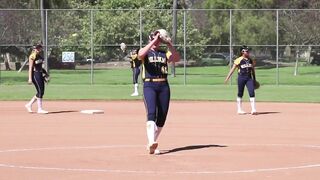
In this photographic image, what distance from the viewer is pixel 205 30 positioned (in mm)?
42219

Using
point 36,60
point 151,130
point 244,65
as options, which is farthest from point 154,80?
point 244,65

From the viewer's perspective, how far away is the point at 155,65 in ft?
35.3

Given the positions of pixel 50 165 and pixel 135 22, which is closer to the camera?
pixel 50 165

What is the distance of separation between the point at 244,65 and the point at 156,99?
26.1 ft

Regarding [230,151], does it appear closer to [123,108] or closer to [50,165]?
[50,165]

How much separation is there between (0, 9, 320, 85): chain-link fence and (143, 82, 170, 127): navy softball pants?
26.4 metres

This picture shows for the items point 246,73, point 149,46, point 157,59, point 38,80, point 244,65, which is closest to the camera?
point 149,46

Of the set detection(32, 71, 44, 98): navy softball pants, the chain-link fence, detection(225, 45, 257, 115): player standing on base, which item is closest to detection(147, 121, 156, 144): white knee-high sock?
detection(32, 71, 44, 98): navy softball pants

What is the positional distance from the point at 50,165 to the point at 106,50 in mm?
32406

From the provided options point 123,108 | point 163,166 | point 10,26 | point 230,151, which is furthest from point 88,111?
point 10,26

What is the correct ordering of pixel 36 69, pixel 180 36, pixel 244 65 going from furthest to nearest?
pixel 180 36, pixel 244 65, pixel 36 69

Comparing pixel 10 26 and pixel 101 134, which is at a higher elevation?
pixel 10 26

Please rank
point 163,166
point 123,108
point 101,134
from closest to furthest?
1. point 163,166
2. point 101,134
3. point 123,108

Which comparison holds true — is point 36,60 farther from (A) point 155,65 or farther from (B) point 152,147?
(B) point 152,147
